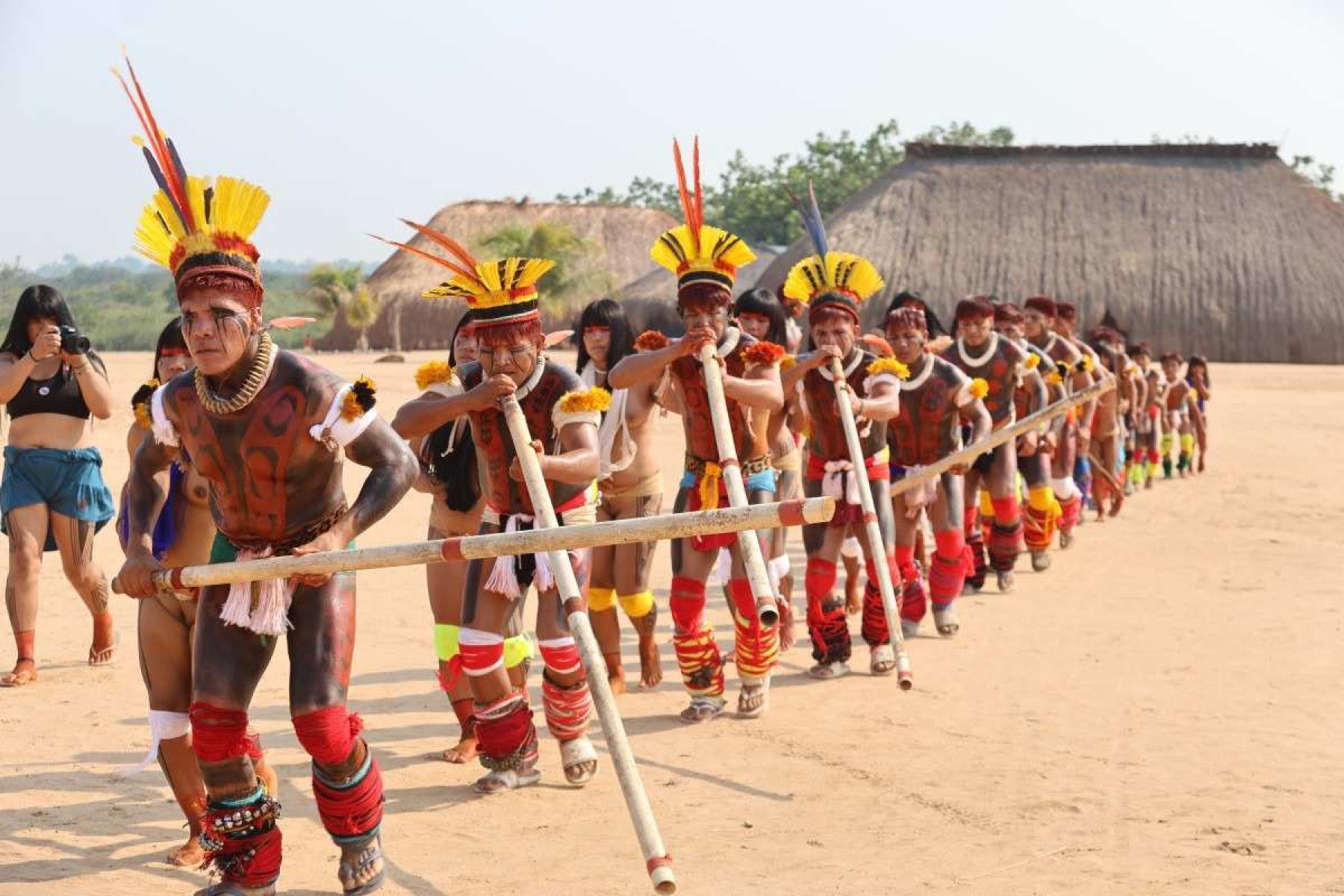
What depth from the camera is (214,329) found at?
4.71 m

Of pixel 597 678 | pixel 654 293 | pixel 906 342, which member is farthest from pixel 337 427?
pixel 654 293

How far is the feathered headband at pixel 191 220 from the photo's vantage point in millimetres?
4797

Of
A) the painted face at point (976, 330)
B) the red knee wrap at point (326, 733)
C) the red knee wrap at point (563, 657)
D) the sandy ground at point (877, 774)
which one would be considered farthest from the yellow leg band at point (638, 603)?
the painted face at point (976, 330)

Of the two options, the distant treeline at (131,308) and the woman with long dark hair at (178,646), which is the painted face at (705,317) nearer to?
the woman with long dark hair at (178,646)

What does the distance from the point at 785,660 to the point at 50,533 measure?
4161mm

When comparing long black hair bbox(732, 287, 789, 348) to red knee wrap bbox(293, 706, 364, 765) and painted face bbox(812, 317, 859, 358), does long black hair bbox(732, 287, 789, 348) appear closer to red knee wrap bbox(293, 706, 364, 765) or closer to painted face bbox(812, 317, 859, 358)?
painted face bbox(812, 317, 859, 358)

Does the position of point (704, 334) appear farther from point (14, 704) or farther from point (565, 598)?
point (14, 704)

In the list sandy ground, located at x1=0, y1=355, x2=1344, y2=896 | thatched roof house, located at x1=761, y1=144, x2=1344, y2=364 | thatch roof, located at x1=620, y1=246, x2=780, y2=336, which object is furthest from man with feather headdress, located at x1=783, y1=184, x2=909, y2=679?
thatch roof, located at x1=620, y1=246, x2=780, y2=336

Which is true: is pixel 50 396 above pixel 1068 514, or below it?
above

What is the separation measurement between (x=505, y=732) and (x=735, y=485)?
54.0 inches

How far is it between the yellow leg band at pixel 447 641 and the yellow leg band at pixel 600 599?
4.26ft

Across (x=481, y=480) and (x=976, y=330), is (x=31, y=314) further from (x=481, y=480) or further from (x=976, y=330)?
(x=976, y=330)

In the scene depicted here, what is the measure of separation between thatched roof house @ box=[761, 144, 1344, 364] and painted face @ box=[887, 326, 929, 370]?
89.4ft

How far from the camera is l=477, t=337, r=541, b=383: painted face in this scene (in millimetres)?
6145
